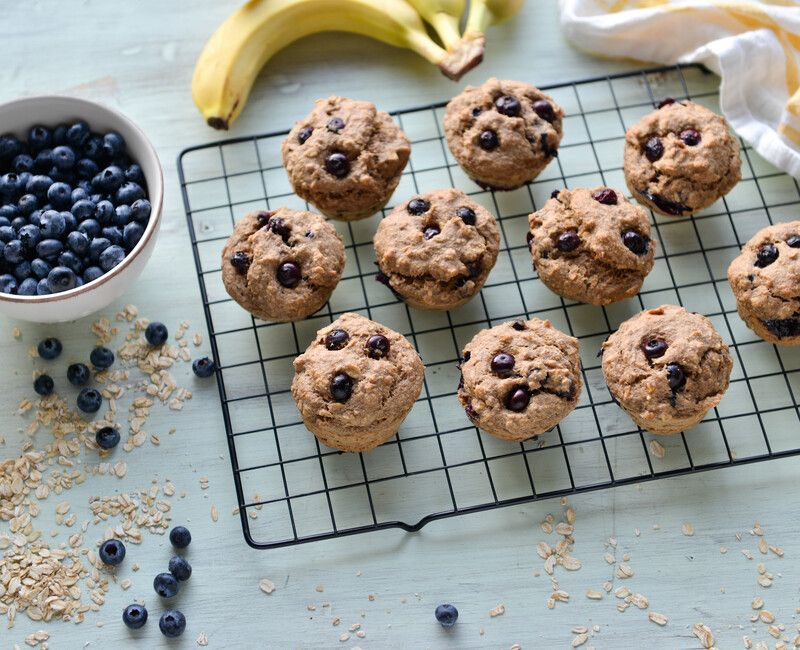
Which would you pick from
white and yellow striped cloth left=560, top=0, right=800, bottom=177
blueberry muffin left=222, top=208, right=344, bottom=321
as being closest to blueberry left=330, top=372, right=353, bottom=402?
blueberry muffin left=222, top=208, right=344, bottom=321

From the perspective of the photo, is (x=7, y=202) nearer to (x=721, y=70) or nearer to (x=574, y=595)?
(x=574, y=595)

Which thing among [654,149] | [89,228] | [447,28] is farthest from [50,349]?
[654,149]

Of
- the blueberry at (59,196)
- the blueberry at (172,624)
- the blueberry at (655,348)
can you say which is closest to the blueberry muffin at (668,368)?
the blueberry at (655,348)

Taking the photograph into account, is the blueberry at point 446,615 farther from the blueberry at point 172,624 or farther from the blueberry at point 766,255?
the blueberry at point 766,255

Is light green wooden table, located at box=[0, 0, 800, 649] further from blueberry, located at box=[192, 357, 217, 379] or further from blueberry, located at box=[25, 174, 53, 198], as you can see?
blueberry, located at box=[25, 174, 53, 198]

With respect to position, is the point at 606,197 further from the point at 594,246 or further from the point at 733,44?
→ the point at 733,44
